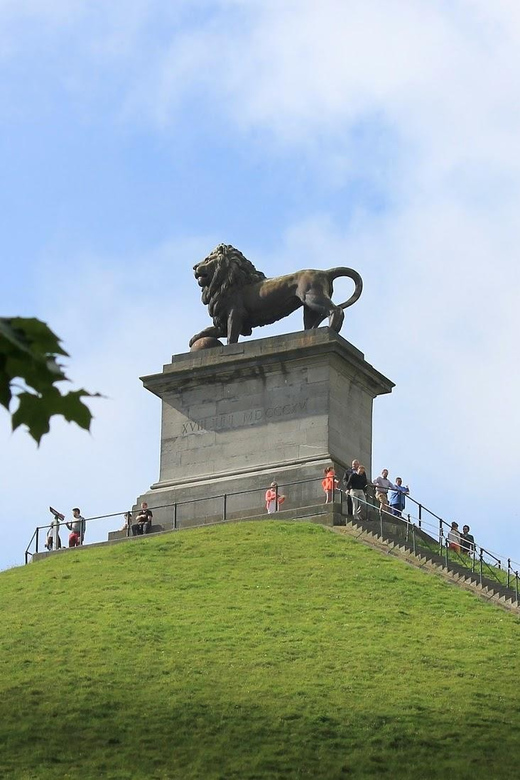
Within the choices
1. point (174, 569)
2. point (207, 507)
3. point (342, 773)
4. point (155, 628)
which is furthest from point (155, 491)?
point (342, 773)

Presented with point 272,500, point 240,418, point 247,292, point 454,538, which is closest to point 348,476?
point 272,500

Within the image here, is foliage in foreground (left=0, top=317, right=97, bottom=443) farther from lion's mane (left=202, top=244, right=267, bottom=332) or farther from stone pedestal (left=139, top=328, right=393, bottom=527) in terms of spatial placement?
lion's mane (left=202, top=244, right=267, bottom=332)

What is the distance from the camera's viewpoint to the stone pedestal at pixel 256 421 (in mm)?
38406

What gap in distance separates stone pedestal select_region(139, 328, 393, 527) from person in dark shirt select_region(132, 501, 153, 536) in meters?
0.62

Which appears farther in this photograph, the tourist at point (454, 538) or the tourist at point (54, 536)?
the tourist at point (54, 536)

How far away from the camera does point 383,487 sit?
122 ft

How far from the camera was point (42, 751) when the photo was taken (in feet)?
65.8

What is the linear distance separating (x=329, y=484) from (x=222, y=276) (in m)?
7.35

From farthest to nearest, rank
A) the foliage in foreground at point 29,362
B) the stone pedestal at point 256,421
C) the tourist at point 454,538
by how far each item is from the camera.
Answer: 1. the stone pedestal at point 256,421
2. the tourist at point 454,538
3. the foliage in foreground at point 29,362

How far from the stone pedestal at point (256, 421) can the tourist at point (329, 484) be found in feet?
2.42

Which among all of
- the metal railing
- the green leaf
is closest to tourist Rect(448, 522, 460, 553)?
the metal railing

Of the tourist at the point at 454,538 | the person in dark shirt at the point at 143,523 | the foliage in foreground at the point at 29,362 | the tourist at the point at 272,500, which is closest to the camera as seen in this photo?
the foliage in foreground at the point at 29,362

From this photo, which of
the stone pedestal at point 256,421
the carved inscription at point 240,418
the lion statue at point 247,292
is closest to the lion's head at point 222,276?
the lion statue at point 247,292

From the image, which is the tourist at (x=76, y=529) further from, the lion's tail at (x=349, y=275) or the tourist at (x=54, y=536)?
the lion's tail at (x=349, y=275)
